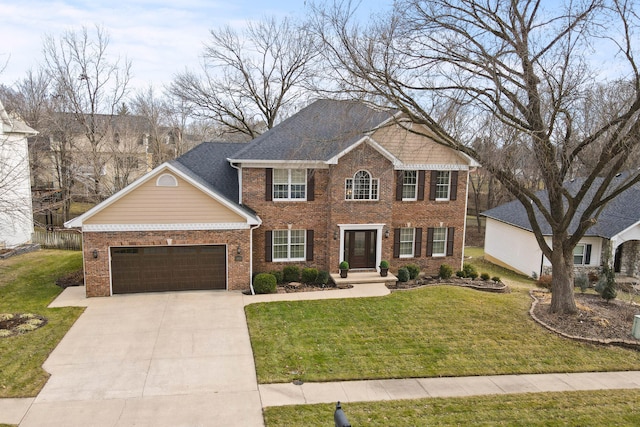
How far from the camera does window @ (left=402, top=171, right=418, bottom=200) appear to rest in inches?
779

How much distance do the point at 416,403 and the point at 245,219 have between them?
966cm

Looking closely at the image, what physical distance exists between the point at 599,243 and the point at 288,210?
58.4 ft

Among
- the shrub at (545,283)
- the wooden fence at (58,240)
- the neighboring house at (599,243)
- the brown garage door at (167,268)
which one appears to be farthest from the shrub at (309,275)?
the wooden fence at (58,240)

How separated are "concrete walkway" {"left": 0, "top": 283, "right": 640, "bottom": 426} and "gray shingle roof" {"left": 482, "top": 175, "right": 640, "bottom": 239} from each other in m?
15.4

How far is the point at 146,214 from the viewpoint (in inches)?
627

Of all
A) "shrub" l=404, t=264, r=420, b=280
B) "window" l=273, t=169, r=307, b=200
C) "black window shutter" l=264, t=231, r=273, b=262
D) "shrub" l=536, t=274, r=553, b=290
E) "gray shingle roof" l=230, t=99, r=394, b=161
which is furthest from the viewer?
"shrub" l=536, t=274, r=553, b=290

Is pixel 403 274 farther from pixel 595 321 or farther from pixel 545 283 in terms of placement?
pixel 545 283

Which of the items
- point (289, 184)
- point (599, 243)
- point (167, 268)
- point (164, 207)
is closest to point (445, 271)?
point (289, 184)

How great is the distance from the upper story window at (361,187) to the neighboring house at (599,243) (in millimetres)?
11371

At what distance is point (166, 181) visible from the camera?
15.9 meters

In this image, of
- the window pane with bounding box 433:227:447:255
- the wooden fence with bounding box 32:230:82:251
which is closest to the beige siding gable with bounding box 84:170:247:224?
the window pane with bounding box 433:227:447:255

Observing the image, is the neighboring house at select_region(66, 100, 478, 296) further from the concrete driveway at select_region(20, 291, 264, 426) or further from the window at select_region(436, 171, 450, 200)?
the concrete driveway at select_region(20, 291, 264, 426)

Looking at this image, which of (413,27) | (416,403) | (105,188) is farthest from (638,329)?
(105,188)

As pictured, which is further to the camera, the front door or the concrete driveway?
the front door
